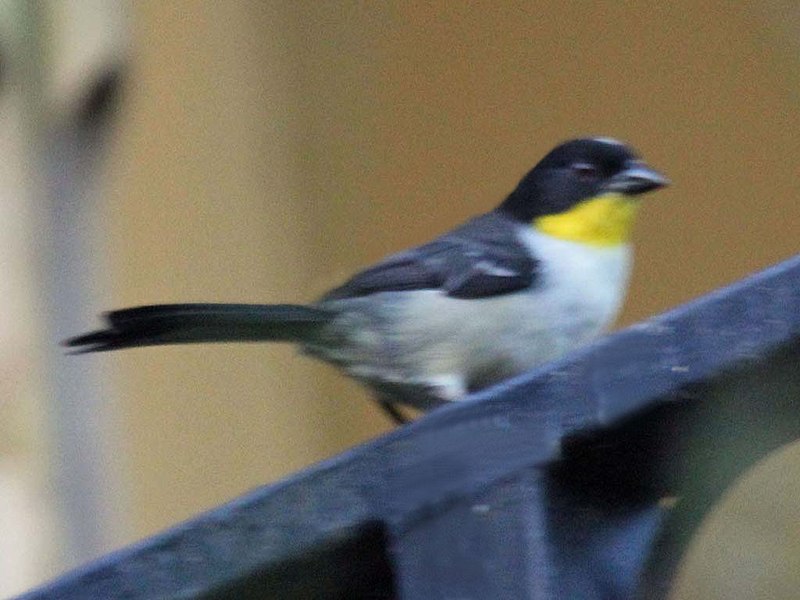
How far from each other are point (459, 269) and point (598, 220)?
285 mm

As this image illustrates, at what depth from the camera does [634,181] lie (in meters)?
2.03

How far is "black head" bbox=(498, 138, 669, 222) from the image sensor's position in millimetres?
2047

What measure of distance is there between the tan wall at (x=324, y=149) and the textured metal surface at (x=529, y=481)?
Answer: 2308 mm

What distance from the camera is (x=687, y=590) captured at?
2.69 meters

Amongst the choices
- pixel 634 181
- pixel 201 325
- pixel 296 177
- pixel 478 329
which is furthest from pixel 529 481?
pixel 296 177

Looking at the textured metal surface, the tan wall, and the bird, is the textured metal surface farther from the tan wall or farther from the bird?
the tan wall

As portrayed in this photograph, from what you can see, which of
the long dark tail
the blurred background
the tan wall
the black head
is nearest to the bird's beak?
the black head

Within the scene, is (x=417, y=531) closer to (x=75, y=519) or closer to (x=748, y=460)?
(x=748, y=460)

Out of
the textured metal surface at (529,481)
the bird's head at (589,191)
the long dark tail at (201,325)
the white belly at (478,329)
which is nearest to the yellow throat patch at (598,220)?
the bird's head at (589,191)

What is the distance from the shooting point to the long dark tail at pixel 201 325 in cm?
135

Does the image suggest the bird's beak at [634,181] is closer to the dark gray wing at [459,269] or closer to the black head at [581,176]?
the black head at [581,176]

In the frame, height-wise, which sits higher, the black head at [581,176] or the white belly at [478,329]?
the black head at [581,176]

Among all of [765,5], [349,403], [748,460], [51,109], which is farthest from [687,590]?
[748,460]

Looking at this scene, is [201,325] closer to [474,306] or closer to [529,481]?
[474,306]
